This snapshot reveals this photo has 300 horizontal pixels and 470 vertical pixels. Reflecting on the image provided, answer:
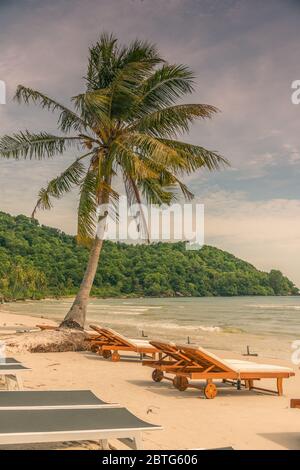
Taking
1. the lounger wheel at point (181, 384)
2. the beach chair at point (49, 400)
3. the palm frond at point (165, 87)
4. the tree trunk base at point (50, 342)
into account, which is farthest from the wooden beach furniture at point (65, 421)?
the palm frond at point (165, 87)

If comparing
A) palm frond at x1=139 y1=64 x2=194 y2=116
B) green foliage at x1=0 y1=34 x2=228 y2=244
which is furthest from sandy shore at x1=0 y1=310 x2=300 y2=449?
palm frond at x1=139 y1=64 x2=194 y2=116

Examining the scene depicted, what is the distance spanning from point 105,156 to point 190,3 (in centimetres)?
757

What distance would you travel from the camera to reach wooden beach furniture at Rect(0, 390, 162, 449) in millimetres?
3476

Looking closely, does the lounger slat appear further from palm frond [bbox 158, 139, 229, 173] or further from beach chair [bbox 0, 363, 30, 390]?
palm frond [bbox 158, 139, 229, 173]

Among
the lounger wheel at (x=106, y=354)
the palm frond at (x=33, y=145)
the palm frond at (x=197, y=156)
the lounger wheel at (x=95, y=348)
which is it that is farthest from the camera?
the palm frond at (x=197, y=156)

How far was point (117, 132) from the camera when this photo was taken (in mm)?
14422

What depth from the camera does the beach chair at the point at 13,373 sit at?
19.9ft

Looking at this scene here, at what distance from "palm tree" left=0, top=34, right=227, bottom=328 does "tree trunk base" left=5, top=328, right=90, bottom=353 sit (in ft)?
3.82

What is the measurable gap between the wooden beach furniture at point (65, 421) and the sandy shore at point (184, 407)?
459 millimetres

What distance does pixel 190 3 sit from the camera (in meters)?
6.87

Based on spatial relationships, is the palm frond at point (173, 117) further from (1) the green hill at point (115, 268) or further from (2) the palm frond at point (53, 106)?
(1) the green hill at point (115, 268)

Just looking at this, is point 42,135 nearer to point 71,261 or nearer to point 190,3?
point 190,3
